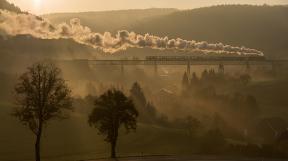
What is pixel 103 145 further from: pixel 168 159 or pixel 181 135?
pixel 168 159

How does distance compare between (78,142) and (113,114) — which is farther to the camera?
(78,142)

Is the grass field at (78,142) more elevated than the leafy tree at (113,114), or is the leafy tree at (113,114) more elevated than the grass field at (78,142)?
the leafy tree at (113,114)

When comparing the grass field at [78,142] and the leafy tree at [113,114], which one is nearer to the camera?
the leafy tree at [113,114]

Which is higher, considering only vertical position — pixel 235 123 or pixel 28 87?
pixel 28 87

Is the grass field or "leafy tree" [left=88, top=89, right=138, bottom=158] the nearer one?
"leafy tree" [left=88, top=89, right=138, bottom=158]

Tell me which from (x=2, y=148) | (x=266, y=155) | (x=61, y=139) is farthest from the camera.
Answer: (x=61, y=139)

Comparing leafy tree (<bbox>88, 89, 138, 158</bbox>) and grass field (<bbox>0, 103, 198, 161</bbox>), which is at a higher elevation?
leafy tree (<bbox>88, 89, 138, 158</bbox>)

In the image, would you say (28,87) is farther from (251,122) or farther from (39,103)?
(251,122)

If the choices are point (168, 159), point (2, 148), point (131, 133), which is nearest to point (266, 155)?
point (168, 159)

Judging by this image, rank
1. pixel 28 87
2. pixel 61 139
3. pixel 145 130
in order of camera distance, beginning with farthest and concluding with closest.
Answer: pixel 145 130 → pixel 61 139 → pixel 28 87

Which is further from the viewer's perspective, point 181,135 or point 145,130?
point 145,130

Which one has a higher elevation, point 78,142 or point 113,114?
point 113,114
